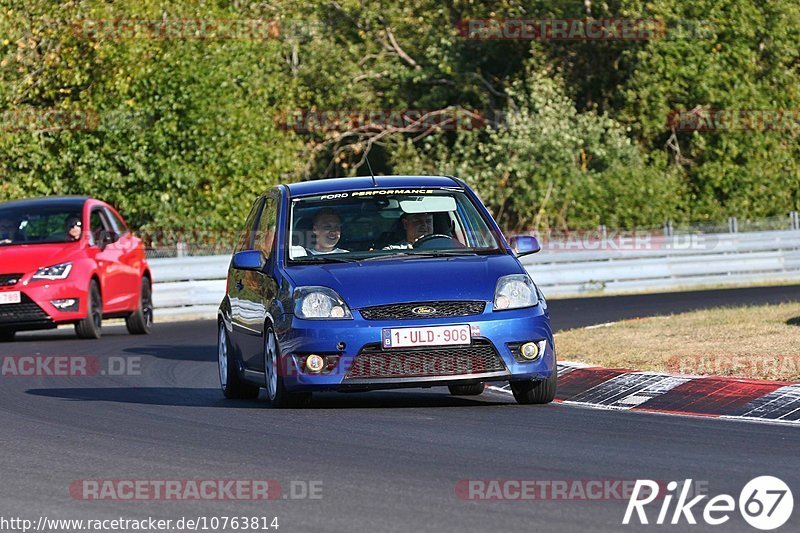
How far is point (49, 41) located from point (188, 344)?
16.2 meters

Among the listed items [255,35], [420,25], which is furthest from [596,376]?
[420,25]

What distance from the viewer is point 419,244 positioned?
1170cm

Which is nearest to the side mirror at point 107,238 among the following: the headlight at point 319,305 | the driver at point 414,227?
the driver at point 414,227

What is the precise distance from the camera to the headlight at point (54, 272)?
19.5 m

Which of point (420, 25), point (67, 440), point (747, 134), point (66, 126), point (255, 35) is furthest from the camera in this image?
point (420, 25)

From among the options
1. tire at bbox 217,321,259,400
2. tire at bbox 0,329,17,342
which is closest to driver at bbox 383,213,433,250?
tire at bbox 217,321,259,400

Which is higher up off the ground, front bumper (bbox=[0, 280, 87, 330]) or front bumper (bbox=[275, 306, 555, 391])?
front bumper (bbox=[275, 306, 555, 391])

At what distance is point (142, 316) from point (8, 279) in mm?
2816

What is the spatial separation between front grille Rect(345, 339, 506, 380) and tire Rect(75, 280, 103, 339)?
988 centimetres

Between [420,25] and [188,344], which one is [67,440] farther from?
Answer: [420,25]

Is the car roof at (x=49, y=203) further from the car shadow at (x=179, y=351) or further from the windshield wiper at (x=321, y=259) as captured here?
the windshield wiper at (x=321, y=259)

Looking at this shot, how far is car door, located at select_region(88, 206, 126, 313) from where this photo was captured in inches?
797

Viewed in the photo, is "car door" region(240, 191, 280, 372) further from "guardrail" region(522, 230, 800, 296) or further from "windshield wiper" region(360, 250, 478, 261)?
"guardrail" region(522, 230, 800, 296)

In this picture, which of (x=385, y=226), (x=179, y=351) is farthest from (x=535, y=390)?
(x=179, y=351)
